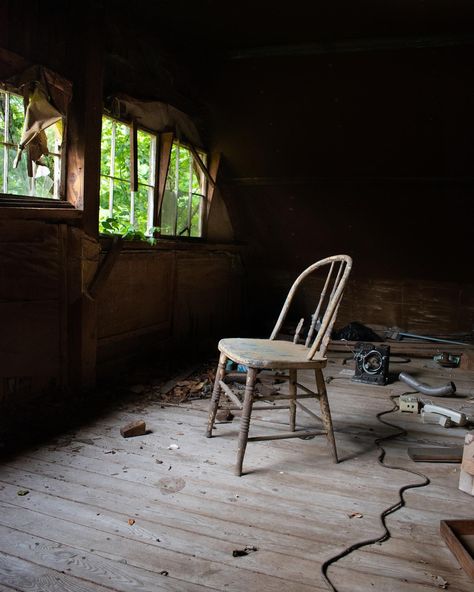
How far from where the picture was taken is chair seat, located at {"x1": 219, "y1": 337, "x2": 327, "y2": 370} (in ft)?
7.43

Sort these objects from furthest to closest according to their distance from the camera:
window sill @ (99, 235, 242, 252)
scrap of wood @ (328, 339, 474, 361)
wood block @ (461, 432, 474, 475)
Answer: scrap of wood @ (328, 339, 474, 361) → window sill @ (99, 235, 242, 252) → wood block @ (461, 432, 474, 475)

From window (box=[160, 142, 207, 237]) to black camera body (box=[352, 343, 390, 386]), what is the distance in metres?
2.16

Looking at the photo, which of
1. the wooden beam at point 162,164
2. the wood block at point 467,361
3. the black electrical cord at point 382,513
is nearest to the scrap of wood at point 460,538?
the black electrical cord at point 382,513

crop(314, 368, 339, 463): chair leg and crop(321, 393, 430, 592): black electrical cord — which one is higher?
crop(314, 368, 339, 463): chair leg

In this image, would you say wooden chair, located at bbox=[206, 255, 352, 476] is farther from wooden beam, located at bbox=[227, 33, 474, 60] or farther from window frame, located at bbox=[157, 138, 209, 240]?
wooden beam, located at bbox=[227, 33, 474, 60]

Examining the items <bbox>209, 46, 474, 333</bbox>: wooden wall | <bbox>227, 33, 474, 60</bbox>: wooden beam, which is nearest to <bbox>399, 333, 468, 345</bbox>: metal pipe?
<bbox>209, 46, 474, 333</bbox>: wooden wall

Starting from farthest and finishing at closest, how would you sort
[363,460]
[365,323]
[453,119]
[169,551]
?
[365,323], [453,119], [363,460], [169,551]

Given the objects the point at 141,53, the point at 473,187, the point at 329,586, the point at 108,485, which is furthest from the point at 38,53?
the point at 473,187

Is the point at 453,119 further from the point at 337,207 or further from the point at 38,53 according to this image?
the point at 38,53

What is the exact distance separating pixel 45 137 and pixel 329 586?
283cm

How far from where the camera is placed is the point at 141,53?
4.12 metres

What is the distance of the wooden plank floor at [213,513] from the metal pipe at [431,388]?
2.73ft

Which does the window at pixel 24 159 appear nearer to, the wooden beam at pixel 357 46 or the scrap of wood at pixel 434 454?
the wooden beam at pixel 357 46

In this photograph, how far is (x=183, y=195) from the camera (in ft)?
17.3
